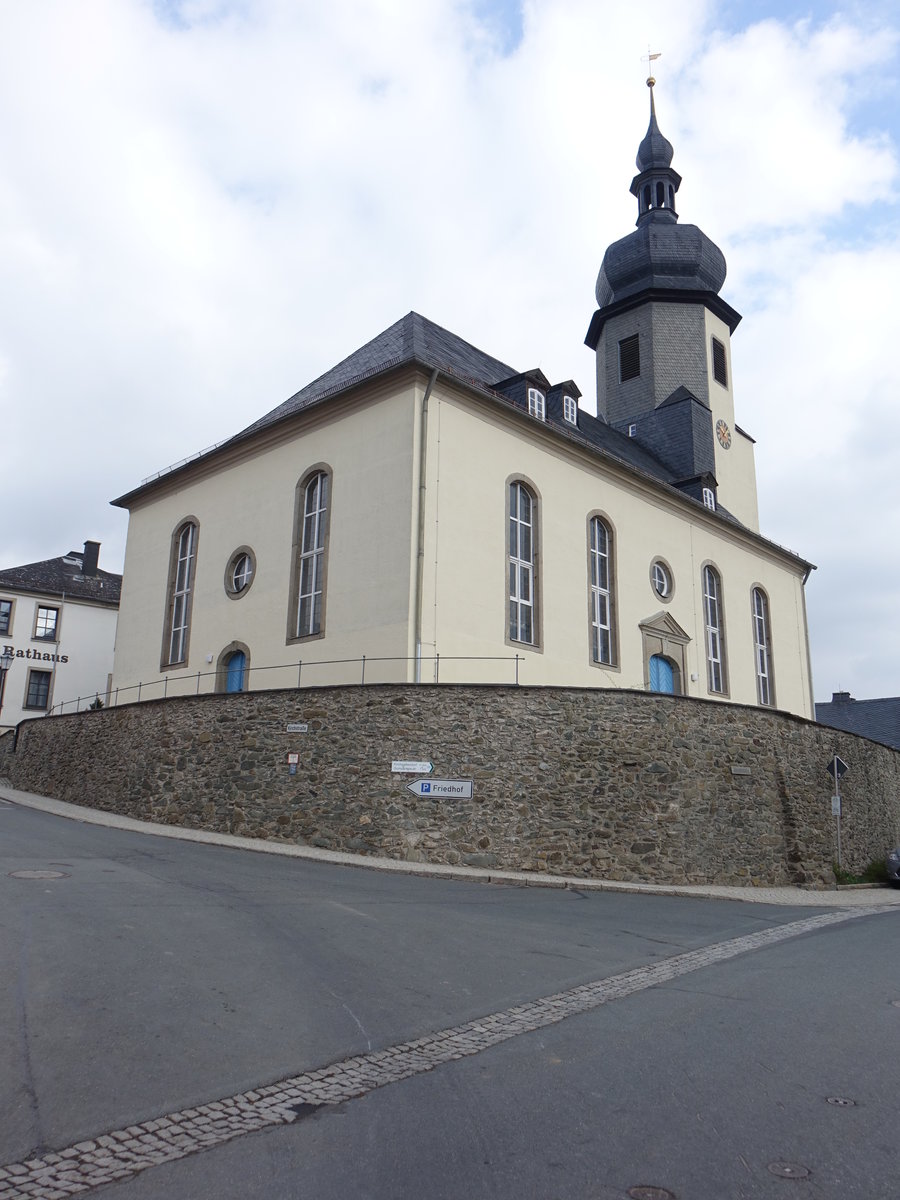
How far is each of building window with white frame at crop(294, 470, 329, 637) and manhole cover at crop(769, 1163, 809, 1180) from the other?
18210 millimetres

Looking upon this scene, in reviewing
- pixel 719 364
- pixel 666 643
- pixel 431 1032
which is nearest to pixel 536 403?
pixel 666 643

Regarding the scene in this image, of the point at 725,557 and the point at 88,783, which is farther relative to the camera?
the point at 725,557

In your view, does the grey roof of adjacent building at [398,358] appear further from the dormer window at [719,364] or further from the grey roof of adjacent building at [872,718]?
the grey roof of adjacent building at [872,718]

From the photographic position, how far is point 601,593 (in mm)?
25828

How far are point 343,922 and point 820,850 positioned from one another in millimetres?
13039

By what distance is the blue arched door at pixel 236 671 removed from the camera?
23891 mm

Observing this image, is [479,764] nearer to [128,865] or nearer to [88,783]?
[128,865]

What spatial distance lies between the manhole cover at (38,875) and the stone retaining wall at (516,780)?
6074 mm

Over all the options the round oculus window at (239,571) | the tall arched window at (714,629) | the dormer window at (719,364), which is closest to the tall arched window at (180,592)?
the round oculus window at (239,571)

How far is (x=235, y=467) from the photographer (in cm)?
2609

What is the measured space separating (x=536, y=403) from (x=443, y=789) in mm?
11842

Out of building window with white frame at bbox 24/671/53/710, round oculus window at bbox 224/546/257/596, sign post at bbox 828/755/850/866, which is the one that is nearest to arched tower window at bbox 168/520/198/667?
round oculus window at bbox 224/546/257/596

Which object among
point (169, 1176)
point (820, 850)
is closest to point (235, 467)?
point (820, 850)

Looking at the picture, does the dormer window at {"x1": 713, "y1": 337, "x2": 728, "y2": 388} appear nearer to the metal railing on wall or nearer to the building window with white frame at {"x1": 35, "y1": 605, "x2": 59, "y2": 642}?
the metal railing on wall
